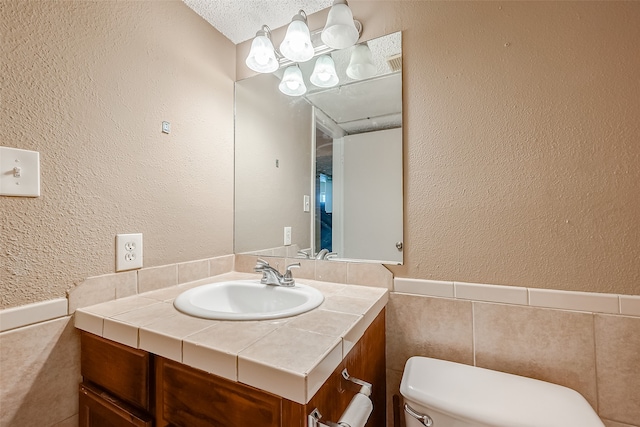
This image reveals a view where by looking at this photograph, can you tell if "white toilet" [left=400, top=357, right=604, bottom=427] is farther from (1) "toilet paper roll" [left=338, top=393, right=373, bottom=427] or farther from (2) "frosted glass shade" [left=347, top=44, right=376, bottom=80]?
(2) "frosted glass shade" [left=347, top=44, right=376, bottom=80]

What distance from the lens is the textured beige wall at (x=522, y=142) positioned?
764 mm

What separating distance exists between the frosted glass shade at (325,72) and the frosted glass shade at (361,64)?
8cm

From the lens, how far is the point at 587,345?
782mm

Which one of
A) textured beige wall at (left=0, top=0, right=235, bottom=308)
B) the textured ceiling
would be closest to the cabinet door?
textured beige wall at (left=0, top=0, right=235, bottom=308)

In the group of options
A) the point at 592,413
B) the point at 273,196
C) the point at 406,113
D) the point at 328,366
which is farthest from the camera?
the point at 273,196

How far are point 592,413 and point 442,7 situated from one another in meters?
1.26

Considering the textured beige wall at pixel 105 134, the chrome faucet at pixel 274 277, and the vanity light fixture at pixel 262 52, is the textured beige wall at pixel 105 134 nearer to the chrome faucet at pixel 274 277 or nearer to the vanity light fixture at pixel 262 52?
the vanity light fixture at pixel 262 52

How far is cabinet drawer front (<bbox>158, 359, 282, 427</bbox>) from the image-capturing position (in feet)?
1.65

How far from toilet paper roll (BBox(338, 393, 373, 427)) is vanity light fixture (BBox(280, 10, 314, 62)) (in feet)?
3.87

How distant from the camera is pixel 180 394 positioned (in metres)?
0.60

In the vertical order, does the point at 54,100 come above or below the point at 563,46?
below

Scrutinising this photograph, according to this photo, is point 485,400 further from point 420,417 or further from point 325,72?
point 325,72

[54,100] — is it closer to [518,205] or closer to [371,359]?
[371,359]

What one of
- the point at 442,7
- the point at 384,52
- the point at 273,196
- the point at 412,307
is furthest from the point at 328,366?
the point at 442,7
